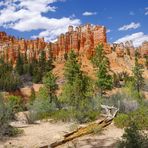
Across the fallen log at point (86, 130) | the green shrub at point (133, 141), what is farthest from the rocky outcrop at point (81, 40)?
the green shrub at point (133, 141)

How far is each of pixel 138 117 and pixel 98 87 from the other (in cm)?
2966

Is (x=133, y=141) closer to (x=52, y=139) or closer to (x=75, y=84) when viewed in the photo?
(x=52, y=139)

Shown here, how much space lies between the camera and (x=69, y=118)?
24062mm

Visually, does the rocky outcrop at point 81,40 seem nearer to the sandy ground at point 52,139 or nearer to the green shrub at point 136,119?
the green shrub at point 136,119

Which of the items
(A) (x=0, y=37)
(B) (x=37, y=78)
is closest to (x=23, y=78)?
(B) (x=37, y=78)

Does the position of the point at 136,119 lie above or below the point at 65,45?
below

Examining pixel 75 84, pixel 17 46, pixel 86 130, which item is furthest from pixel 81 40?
pixel 86 130

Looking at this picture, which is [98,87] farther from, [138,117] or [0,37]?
[0,37]

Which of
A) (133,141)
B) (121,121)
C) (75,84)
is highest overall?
(75,84)

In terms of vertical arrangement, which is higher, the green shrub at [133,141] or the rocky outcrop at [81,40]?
the rocky outcrop at [81,40]

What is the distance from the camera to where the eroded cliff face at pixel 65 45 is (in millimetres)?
112938

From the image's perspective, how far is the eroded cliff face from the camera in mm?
112938

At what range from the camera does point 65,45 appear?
406ft

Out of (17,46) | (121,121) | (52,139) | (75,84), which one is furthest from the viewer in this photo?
(17,46)
